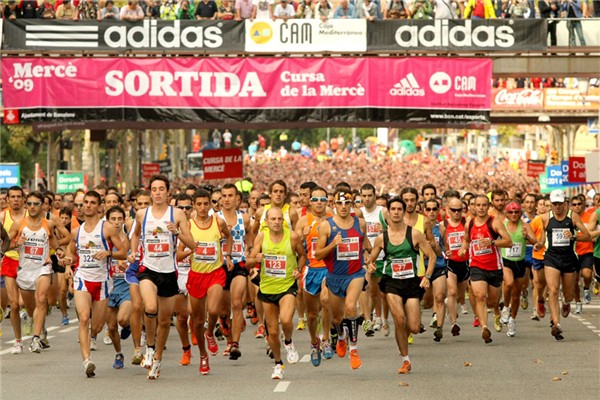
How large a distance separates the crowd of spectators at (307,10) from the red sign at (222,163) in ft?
17.5

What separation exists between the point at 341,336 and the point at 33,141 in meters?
61.7

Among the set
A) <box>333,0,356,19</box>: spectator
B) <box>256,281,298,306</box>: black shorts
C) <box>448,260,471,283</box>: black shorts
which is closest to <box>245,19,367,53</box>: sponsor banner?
<box>333,0,356,19</box>: spectator

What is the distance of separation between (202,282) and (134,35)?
16.3 m

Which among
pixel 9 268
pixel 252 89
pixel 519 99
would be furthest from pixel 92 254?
pixel 519 99

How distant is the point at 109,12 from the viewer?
31.3 meters

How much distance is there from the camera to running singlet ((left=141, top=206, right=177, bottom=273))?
46.5 ft

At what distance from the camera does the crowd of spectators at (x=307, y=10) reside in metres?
30.9

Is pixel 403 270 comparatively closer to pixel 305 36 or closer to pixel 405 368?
pixel 405 368

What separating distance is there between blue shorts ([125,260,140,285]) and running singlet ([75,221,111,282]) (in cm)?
39

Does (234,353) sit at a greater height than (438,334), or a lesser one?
greater

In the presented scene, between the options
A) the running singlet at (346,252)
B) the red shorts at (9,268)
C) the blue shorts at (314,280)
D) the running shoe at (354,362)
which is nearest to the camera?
the running shoe at (354,362)

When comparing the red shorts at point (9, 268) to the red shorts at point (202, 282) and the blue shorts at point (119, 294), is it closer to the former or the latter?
the blue shorts at point (119, 294)

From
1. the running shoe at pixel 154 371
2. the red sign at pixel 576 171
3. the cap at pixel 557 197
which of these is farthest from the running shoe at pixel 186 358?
the red sign at pixel 576 171

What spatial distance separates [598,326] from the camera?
21469 millimetres
